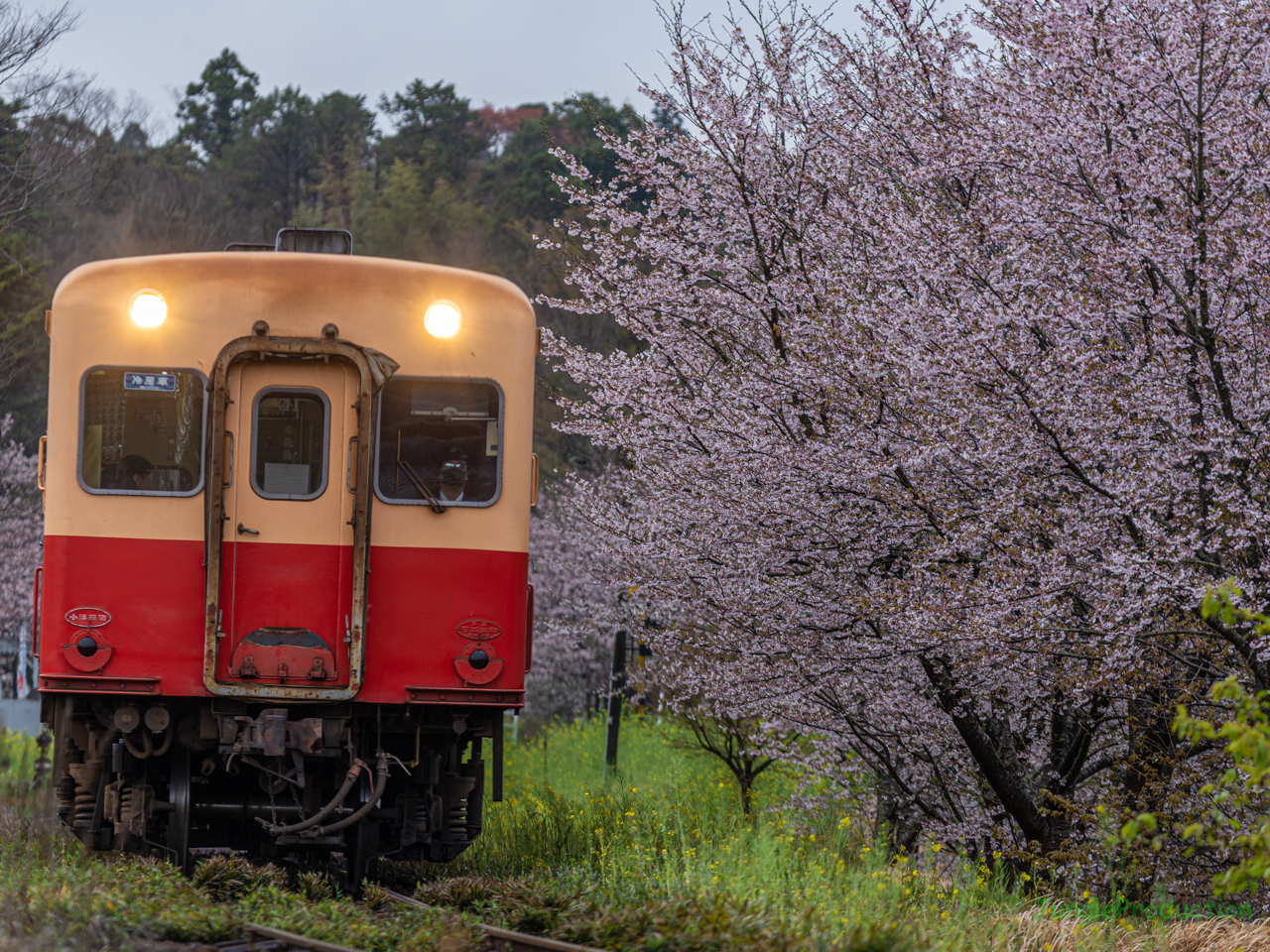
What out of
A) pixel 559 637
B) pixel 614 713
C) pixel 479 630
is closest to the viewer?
pixel 479 630

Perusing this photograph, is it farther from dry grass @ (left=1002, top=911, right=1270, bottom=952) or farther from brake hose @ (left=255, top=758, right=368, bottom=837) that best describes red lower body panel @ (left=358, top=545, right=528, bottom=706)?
dry grass @ (left=1002, top=911, right=1270, bottom=952)

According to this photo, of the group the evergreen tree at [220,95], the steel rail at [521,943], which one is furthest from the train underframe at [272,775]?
the evergreen tree at [220,95]

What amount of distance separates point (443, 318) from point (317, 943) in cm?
318

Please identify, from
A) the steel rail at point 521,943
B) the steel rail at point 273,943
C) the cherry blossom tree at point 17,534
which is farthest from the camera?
the cherry blossom tree at point 17,534

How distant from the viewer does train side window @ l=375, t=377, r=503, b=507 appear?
667 cm

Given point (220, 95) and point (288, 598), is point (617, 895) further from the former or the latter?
point (220, 95)

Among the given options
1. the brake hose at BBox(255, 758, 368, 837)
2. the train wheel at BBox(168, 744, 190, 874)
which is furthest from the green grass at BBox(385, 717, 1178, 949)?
the train wheel at BBox(168, 744, 190, 874)

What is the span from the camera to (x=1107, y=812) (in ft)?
22.5

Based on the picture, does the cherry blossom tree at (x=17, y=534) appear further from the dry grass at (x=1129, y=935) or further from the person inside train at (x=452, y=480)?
the dry grass at (x=1129, y=935)

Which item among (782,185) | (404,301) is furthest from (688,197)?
(404,301)

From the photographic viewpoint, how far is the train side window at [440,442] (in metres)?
6.67

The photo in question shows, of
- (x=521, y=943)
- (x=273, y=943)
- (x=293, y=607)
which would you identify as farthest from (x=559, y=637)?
(x=273, y=943)

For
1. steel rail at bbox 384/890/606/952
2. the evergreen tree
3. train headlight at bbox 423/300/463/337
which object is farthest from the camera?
the evergreen tree

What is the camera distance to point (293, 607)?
6.47 meters
